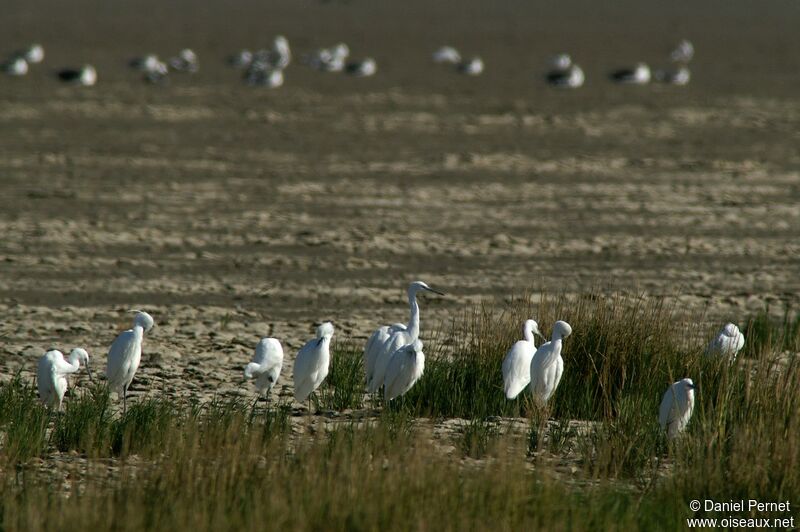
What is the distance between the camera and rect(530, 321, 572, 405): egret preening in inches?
289

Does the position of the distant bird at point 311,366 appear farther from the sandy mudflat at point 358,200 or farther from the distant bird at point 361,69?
the distant bird at point 361,69

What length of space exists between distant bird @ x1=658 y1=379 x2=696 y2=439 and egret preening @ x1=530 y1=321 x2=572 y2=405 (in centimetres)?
71

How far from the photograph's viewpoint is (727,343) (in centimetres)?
795

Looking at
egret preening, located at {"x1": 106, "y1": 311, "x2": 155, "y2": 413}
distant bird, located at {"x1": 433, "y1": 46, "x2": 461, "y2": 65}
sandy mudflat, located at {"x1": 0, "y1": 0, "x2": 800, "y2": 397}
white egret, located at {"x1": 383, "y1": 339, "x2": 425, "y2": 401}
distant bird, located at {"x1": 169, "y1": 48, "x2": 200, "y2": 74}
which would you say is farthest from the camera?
distant bird, located at {"x1": 433, "y1": 46, "x2": 461, "y2": 65}

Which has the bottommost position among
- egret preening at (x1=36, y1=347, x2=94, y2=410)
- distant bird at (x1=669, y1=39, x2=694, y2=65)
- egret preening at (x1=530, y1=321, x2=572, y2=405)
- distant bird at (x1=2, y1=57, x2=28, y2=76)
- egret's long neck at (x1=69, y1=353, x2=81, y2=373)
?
egret preening at (x1=36, y1=347, x2=94, y2=410)

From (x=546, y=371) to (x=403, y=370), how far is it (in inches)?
31.4

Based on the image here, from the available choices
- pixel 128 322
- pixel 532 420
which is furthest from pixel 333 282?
pixel 532 420

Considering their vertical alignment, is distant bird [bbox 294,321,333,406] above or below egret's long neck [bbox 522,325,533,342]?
below

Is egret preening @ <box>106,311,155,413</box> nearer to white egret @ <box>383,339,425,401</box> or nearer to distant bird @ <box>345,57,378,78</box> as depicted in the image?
white egret @ <box>383,339,425,401</box>

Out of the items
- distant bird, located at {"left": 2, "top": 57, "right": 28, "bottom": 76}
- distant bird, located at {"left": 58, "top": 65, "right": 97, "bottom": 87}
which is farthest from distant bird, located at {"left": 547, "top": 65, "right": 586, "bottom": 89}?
distant bird, located at {"left": 2, "top": 57, "right": 28, "bottom": 76}

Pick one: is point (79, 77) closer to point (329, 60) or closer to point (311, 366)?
point (329, 60)

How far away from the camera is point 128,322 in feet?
33.5

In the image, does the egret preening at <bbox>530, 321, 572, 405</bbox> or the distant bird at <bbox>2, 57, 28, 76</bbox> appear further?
the distant bird at <bbox>2, 57, 28, 76</bbox>

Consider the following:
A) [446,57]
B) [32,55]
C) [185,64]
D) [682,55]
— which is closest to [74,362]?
[185,64]
